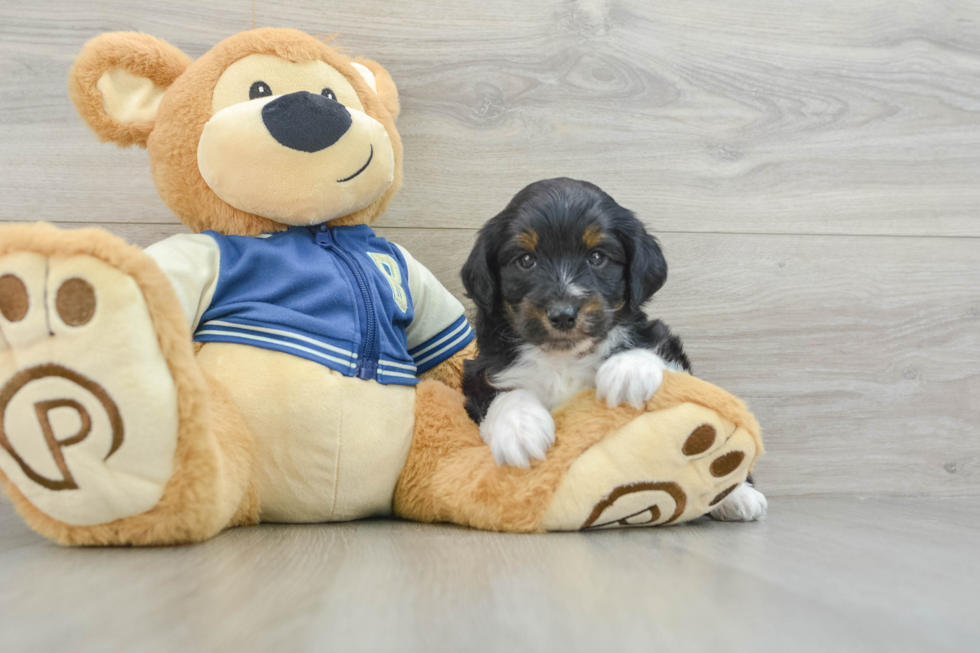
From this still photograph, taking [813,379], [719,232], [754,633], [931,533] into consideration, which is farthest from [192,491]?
[813,379]

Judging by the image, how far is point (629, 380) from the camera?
1327 mm

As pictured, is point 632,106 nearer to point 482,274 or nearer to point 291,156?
point 482,274

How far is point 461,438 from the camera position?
1525 millimetres

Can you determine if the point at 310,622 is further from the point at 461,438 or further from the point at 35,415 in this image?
the point at 461,438

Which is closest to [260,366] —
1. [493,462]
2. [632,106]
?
[493,462]

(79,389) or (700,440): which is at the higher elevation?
(79,389)

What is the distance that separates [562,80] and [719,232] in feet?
2.20

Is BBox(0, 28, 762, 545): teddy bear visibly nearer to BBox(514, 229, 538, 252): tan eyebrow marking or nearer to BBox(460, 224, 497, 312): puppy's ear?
BBox(460, 224, 497, 312): puppy's ear

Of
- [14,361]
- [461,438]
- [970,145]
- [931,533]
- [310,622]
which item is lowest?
[931,533]

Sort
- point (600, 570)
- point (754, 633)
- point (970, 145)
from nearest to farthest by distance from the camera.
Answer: point (754, 633), point (600, 570), point (970, 145)

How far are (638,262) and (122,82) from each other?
3.96 feet

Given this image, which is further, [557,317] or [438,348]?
[438,348]

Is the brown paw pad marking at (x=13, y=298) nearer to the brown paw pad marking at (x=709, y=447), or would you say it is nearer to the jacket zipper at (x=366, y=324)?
the jacket zipper at (x=366, y=324)

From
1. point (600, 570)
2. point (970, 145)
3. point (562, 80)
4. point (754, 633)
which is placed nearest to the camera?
point (754, 633)
